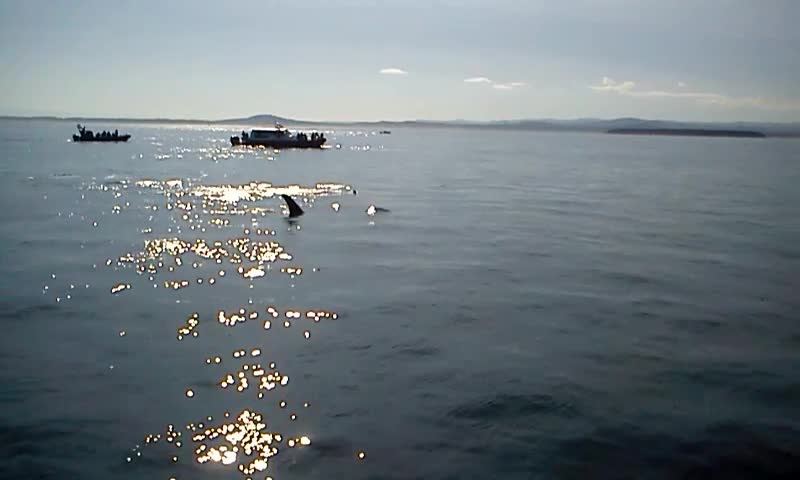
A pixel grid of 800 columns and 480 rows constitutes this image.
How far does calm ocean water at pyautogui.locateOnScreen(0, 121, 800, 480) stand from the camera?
35.6 ft

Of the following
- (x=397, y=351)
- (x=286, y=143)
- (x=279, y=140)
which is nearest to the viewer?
(x=397, y=351)

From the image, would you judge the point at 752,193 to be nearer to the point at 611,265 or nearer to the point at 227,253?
the point at 611,265

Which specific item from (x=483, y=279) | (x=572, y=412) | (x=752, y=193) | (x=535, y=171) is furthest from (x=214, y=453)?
(x=535, y=171)

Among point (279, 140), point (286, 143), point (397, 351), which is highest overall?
point (279, 140)

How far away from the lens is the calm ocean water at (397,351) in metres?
10.8

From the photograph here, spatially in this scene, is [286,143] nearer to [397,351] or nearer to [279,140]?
[279,140]

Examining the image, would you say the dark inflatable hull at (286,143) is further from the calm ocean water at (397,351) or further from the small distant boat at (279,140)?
the calm ocean water at (397,351)

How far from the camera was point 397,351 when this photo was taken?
15.8 m

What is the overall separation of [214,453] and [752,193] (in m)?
59.6

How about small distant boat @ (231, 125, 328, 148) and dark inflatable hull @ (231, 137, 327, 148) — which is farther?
small distant boat @ (231, 125, 328, 148)

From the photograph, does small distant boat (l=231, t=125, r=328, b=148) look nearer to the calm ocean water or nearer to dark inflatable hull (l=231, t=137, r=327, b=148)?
dark inflatable hull (l=231, t=137, r=327, b=148)

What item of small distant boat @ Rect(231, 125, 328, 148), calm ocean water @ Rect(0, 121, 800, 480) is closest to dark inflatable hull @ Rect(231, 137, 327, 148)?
small distant boat @ Rect(231, 125, 328, 148)

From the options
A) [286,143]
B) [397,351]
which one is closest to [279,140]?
[286,143]

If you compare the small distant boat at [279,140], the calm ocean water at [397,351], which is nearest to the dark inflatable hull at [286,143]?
the small distant boat at [279,140]
